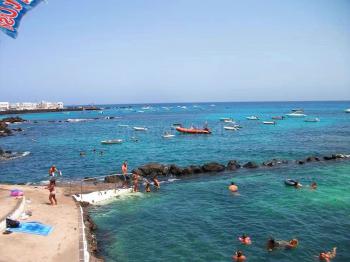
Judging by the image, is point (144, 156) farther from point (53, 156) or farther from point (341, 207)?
point (341, 207)

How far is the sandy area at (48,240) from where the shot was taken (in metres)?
16.1

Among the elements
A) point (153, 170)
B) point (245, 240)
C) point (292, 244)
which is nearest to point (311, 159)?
point (153, 170)

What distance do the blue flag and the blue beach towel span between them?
36.1 feet

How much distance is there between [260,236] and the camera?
2203 centimetres

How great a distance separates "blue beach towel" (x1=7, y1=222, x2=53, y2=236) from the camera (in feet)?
60.4

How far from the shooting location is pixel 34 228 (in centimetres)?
1881

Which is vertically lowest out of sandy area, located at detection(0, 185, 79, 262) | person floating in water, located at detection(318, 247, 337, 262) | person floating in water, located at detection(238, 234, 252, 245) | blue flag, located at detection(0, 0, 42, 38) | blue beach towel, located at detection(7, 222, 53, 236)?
person floating in water, located at detection(318, 247, 337, 262)

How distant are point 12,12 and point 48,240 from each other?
12.5m

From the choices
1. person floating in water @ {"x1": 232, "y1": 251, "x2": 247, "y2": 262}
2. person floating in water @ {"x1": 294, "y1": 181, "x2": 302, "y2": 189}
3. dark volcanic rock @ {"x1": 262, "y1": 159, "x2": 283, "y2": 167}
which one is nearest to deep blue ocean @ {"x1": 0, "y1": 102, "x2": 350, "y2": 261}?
person floating in water @ {"x1": 232, "y1": 251, "x2": 247, "y2": 262}

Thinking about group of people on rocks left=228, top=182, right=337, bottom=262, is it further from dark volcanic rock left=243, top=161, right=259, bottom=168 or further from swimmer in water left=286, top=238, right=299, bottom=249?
dark volcanic rock left=243, top=161, right=259, bottom=168

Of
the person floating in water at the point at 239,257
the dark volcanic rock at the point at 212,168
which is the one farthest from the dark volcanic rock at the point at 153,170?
the person floating in water at the point at 239,257

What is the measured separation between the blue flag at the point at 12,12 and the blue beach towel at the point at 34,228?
11.0 meters

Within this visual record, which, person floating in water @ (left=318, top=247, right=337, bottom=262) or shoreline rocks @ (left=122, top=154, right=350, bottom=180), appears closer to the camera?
person floating in water @ (left=318, top=247, right=337, bottom=262)

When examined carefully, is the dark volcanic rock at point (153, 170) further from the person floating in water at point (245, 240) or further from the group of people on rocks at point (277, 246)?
the person floating in water at point (245, 240)
